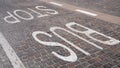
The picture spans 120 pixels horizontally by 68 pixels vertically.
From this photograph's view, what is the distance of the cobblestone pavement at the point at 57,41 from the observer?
15.9 ft

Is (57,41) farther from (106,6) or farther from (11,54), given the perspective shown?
(106,6)

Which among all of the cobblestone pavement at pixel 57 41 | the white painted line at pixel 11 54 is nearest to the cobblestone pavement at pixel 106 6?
the cobblestone pavement at pixel 57 41

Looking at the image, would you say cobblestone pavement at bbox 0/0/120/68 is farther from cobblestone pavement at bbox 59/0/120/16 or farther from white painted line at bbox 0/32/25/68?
cobblestone pavement at bbox 59/0/120/16

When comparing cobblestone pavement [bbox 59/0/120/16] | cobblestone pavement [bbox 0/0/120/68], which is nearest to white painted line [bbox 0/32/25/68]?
cobblestone pavement [bbox 0/0/120/68]

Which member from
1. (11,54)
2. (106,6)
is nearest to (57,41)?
(11,54)

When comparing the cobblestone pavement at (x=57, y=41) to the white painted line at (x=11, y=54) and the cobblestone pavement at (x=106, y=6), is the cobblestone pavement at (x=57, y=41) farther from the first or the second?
the cobblestone pavement at (x=106, y=6)

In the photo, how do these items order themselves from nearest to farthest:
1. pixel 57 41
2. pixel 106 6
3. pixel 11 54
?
pixel 11 54 < pixel 57 41 < pixel 106 6

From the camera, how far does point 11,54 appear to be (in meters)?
5.46

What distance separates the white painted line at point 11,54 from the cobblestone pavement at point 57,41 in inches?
3.3

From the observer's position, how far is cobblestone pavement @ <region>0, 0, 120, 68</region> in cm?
486

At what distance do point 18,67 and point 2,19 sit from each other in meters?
5.04

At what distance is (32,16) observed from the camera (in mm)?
9477

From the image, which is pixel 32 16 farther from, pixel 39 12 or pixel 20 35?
pixel 20 35

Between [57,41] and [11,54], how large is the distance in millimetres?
1565
